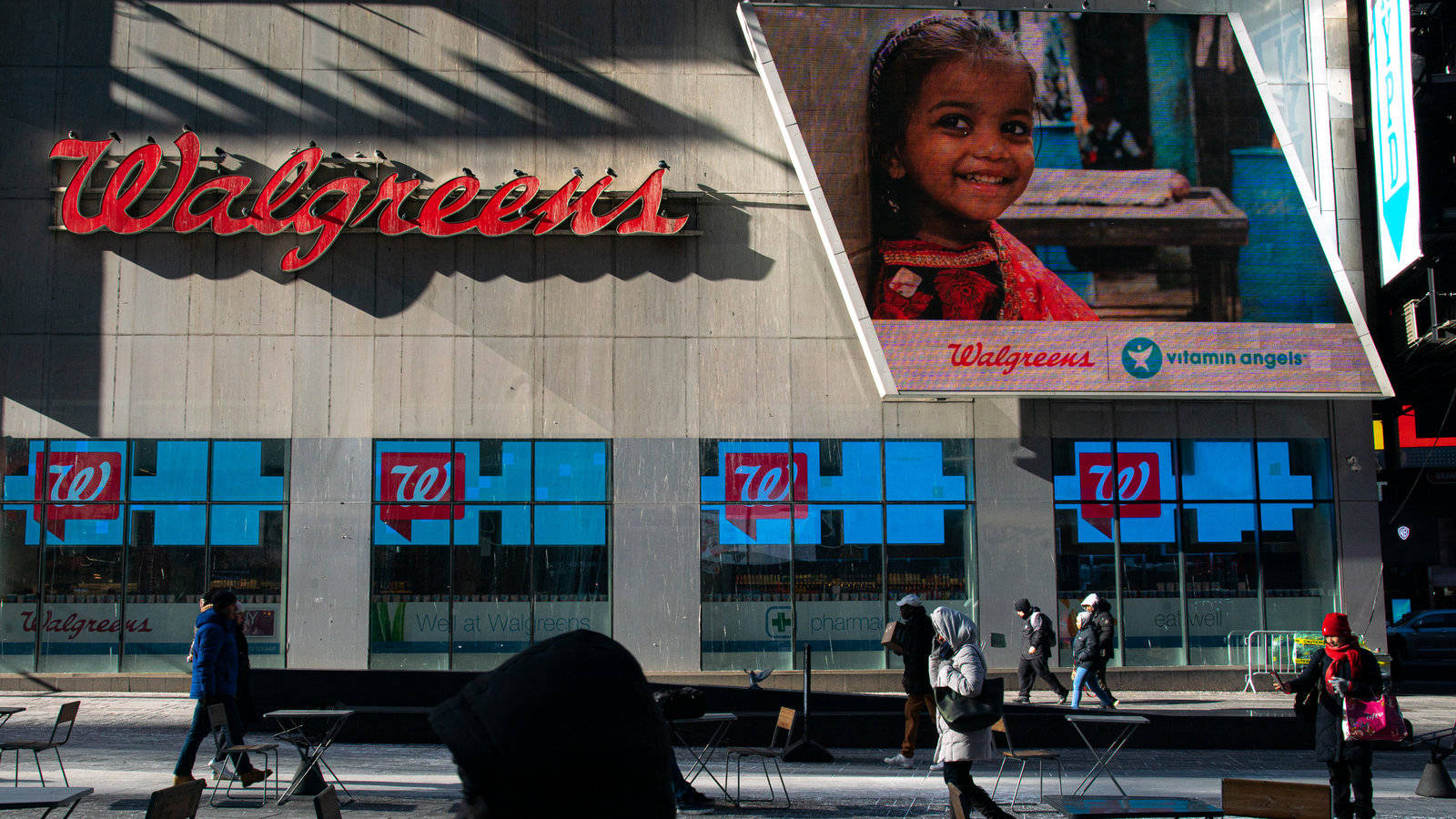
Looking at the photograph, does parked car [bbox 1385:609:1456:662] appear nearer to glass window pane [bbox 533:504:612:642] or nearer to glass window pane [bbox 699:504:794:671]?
glass window pane [bbox 699:504:794:671]

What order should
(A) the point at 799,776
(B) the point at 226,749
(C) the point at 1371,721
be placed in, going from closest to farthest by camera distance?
(C) the point at 1371,721
(B) the point at 226,749
(A) the point at 799,776

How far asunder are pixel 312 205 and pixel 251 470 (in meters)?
4.44

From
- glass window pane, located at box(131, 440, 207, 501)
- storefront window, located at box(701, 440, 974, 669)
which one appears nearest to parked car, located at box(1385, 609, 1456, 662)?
storefront window, located at box(701, 440, 974, 669)

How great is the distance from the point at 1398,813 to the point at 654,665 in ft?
38.6

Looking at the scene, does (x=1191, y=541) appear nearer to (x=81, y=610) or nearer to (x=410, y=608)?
(x=410, y=608)

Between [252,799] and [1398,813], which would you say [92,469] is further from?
[1398,813]

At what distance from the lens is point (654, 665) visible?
19594 millimetres

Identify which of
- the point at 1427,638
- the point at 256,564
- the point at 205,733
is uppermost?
the point at 256,564

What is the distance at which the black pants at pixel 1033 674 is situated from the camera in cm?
1762

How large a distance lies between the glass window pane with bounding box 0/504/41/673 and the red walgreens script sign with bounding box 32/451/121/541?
1.05 feet

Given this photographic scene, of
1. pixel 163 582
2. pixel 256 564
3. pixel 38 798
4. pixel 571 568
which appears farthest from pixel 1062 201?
pixel 38 798

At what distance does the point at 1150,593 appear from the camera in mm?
19953

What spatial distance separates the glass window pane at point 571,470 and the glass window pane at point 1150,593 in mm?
8742

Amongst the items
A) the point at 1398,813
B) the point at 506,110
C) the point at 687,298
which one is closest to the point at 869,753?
the point at 1398,813
